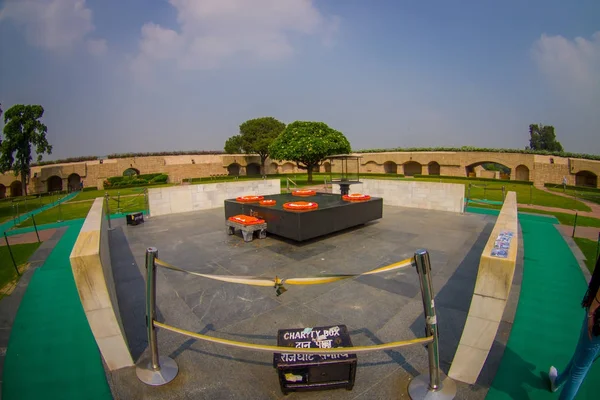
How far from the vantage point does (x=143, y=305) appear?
→ 18.1ft

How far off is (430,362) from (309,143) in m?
26.7

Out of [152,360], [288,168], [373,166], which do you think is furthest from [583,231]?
[288,168]

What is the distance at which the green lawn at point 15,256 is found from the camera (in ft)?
24.7

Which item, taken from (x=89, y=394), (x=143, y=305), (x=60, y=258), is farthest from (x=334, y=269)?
(x=60, y=258)

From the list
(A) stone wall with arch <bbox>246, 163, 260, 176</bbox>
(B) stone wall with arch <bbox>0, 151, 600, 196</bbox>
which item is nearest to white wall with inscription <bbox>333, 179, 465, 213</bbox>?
(B) stone wall with arch <bbox>0, 151, 600, 196</bbox>

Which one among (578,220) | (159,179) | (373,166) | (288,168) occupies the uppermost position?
(288,168)

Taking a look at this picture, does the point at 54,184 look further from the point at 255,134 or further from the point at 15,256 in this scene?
the point at 15,256

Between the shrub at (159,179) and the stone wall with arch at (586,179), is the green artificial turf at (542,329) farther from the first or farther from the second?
the shrub at (159,179)

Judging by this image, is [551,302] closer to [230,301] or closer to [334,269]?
[334,269]

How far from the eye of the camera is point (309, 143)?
28.9m

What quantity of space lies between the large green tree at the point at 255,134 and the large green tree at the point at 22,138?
28595mm

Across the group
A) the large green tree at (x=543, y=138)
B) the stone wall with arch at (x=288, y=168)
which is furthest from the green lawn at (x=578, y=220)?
the large green tree at (x=543, y=138)

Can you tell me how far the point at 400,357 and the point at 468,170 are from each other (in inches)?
1769

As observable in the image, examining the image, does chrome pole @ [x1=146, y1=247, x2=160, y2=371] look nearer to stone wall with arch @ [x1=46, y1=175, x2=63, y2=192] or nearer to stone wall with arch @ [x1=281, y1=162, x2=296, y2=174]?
stone wall with arch @ [x1=46, y1=175, x2=63, y2=192]
